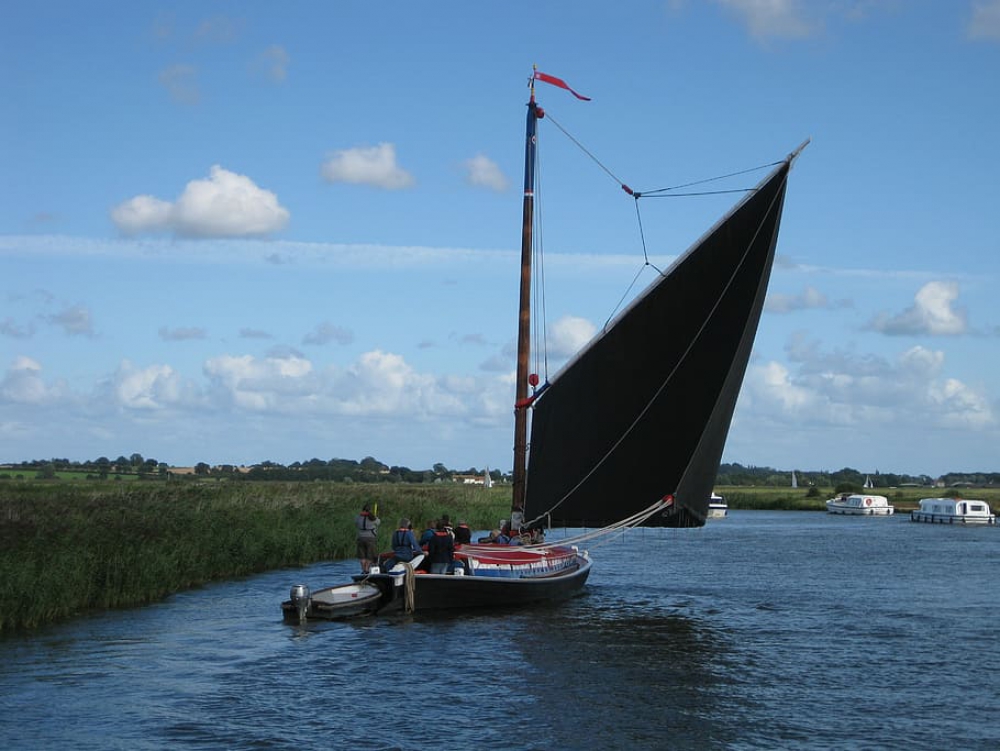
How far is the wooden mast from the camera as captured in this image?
3197 cm

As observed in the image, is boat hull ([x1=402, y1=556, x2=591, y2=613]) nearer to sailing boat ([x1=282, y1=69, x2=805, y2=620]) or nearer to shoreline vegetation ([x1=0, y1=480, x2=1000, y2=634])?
sailing boat ([x1=282, y1=69, x2=805, y2=620])

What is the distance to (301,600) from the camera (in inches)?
1061

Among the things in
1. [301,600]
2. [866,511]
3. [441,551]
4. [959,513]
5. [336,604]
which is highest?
[959,513]

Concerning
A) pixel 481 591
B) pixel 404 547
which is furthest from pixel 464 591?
pixel 404 547

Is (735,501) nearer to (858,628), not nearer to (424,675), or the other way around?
(858,628)

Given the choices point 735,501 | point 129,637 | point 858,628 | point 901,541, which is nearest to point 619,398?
point 858,628

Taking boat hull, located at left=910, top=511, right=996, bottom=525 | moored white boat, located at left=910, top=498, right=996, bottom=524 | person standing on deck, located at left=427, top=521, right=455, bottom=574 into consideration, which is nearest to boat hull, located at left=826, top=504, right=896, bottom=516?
boat hull, located at left=910, top=511, right=996, bottom=525

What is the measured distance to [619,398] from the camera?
29109mm

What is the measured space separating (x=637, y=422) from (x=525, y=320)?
19.3ft

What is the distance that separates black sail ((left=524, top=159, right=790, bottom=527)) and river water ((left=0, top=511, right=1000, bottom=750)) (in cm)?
359

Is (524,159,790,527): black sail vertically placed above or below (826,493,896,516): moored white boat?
above

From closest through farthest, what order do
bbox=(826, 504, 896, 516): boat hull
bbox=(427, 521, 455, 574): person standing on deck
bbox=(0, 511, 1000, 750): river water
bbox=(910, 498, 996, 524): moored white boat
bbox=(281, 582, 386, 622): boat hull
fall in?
bbox=(0, 511, 1000, 750): river water, bbox=(281, 582, 386, 622): boat hull, bbox=(427, 521, 455, 574): person standing on deck, bbox=(910, 498, 996, 524): moored white boat, bbox=(826, 504, 896, 516): boat hull

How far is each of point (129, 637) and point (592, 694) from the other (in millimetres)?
10848

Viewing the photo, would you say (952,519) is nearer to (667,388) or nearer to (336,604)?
(667,388)
